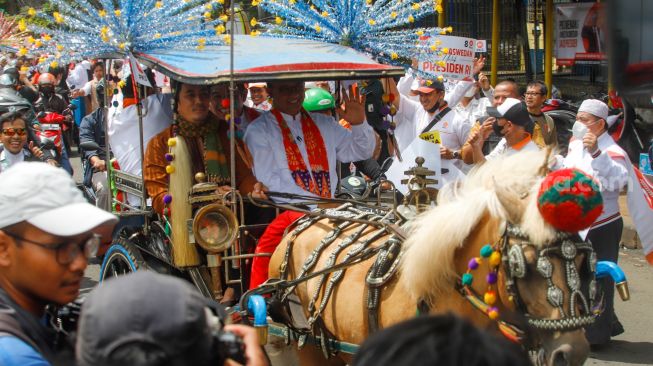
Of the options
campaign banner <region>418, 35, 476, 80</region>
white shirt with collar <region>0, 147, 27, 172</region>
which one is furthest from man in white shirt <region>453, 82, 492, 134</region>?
white shirt with collar <region>0, 147, 27, 172</region>

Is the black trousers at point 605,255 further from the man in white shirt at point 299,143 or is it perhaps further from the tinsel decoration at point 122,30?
the tinsel decoration at point 122,30

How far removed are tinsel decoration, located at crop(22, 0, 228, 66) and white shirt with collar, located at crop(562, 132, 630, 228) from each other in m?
2.90

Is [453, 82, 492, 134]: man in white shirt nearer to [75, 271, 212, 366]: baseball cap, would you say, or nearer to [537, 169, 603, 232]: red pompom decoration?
[537, 169, 603, 232]: red pompom decoration

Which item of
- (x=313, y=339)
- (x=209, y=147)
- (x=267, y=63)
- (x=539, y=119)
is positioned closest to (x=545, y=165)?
(x=313, y=339)

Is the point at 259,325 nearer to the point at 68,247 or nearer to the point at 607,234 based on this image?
the point at 68,247

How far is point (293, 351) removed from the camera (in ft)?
17.5

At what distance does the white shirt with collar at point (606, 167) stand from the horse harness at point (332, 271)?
2304 mm

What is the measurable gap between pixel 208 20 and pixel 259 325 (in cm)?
235

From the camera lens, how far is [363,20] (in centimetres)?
579

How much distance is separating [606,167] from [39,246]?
5.06 metres

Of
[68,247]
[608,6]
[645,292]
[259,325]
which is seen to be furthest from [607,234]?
[608,6]

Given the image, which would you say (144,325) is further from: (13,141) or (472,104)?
(472,104)

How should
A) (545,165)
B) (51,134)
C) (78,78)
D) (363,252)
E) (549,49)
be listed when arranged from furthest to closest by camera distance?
1. (78,78)
2. (549,49)
3. (51,134)
4. (363,252)
5. (545,165)

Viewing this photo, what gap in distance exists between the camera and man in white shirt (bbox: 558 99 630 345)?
6.50 metres
